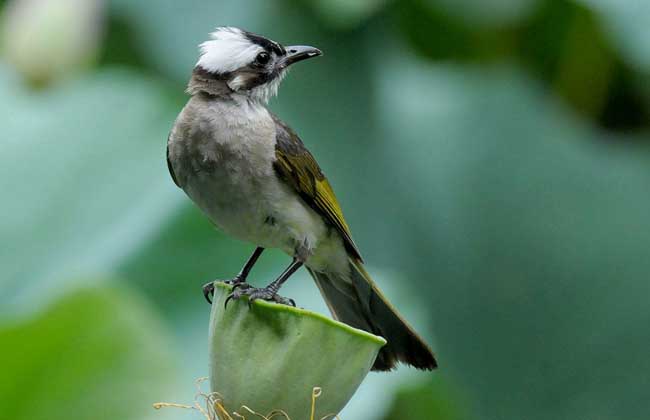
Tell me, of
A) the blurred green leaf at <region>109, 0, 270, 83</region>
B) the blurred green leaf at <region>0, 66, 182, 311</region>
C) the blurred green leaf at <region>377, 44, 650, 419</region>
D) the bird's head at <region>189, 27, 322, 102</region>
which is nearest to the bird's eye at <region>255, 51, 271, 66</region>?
the bird's head at <region>189, 27, 322, 102</region>

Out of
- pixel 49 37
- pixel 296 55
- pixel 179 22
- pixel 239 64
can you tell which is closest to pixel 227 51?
pixel 239 64

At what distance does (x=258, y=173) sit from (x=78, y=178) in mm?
1719

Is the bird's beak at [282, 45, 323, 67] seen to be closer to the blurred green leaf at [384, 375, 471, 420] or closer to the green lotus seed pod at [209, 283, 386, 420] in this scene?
the green lotus seed pod at [209, 283, 386, 420]

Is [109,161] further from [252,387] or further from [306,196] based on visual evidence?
[252,387]

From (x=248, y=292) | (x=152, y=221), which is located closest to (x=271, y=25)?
(x=152, y=221)

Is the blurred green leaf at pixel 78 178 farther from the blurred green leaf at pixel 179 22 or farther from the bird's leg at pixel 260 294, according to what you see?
the bird's leg at pixel 260 294

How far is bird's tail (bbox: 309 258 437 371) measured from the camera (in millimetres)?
2133

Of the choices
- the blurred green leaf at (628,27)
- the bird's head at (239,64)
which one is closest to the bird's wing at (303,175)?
the bird's head at (239,64)

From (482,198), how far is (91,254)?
1.52 metres

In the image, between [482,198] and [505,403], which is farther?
[482,198]

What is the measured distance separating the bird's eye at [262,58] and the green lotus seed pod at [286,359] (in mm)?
842

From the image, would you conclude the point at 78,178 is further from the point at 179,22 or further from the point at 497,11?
the point at 497,11

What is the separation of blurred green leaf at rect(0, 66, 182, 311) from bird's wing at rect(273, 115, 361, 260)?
3.97ft

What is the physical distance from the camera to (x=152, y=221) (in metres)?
3.91
